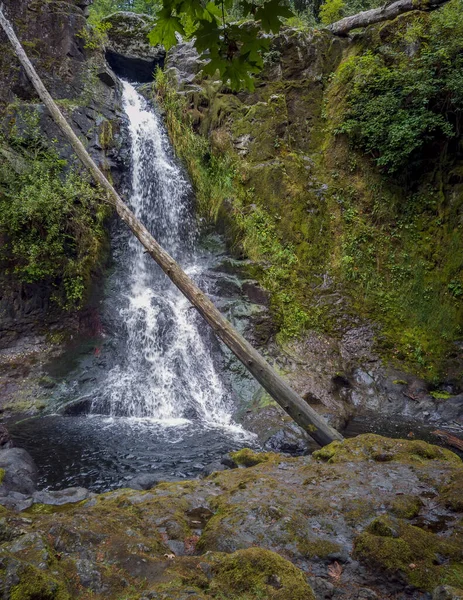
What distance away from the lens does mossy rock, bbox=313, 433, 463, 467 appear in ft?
14.3

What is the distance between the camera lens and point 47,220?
9219 mm

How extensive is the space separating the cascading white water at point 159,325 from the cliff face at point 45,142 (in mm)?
1062

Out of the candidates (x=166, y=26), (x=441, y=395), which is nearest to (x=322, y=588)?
(x=166, y=26)

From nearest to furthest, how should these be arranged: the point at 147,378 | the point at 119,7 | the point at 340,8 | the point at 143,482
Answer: the point at 143,482 < the point at 147,378 < the point at 340,8 < the point at 119,7

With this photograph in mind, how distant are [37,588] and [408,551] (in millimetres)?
2129

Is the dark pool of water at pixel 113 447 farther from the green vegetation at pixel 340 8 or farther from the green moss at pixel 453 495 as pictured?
the green vegetation at pixel 340 8

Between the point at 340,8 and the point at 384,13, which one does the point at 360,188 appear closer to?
the point at 384,13

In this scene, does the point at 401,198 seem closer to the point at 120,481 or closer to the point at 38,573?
the point at 120,481

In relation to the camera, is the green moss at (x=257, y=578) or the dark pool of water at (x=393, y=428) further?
the dark pool of water at (x=393, y=428)

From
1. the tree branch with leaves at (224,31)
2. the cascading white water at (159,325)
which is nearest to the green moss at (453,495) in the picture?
the tree branch with leaves at (224,31)

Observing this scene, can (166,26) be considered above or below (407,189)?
below

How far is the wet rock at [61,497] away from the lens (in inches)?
168

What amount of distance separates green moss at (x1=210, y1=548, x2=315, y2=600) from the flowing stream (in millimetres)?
3495

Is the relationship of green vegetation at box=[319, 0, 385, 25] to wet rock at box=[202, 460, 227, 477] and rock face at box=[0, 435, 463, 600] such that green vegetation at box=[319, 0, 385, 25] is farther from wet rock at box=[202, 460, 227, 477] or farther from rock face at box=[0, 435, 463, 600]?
rock face at box=[0, 435, 463, 600]
